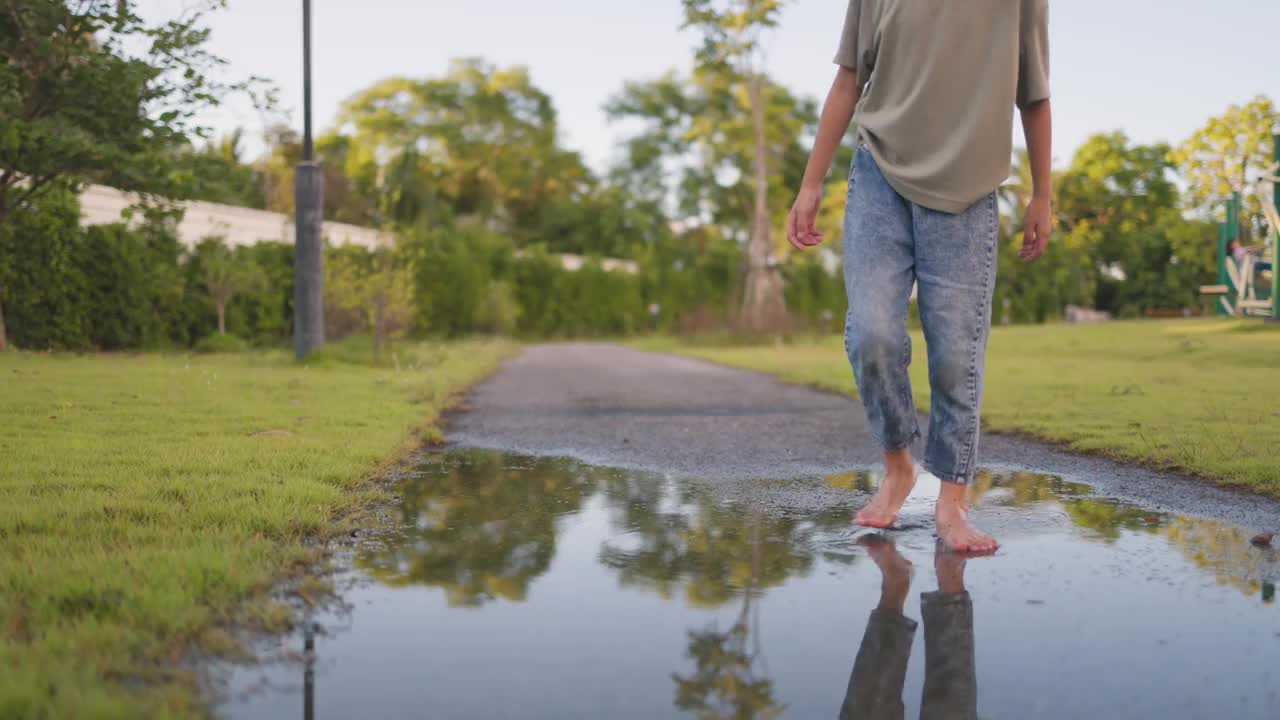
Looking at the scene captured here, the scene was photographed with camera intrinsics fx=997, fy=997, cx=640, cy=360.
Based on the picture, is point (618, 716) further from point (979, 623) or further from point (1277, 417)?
point (1277, 417)

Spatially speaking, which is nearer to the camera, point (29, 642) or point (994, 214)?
point (29, 642)

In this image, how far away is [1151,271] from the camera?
44156 mm

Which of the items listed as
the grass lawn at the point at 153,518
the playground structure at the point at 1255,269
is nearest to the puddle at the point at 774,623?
the grass lawn at the point at 153,518

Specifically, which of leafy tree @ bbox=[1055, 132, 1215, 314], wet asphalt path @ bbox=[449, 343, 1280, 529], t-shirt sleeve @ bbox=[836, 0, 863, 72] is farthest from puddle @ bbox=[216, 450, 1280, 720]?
leafy tree @ bbox=[1055, 132, 1215, 314]

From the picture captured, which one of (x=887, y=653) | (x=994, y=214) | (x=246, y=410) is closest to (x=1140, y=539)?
(x=994, y=214)

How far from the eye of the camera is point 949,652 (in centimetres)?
205

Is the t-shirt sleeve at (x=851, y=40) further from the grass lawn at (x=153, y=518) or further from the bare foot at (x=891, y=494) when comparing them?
the grass lawn at (x=153, y=518)

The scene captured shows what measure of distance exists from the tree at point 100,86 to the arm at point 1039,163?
10.2 m

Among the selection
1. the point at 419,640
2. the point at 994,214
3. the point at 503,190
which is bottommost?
the point at 419,640

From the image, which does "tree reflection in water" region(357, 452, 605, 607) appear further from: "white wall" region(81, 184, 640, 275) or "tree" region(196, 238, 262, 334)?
"tree" region(196, 238, 262, 334)

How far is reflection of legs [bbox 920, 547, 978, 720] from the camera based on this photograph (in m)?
1.78

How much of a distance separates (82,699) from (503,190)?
4821 cm

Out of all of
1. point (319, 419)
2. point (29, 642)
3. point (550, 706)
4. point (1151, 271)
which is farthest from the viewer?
point (1151, 271)

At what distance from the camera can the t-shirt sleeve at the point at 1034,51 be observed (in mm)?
3127
